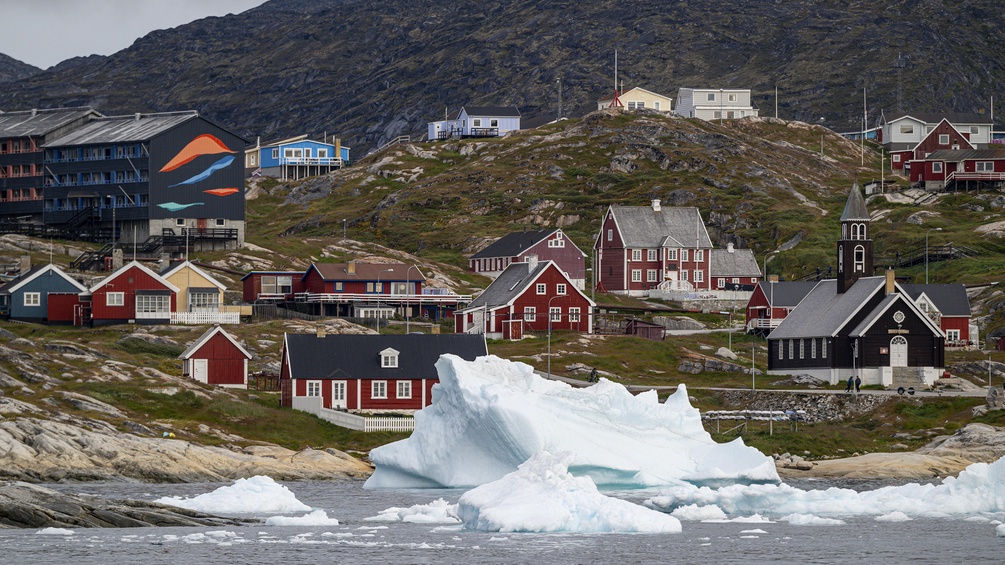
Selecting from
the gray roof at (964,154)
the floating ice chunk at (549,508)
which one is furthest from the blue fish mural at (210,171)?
the floating ice chunk at (549,508)

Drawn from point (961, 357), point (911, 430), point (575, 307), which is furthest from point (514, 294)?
point (911, 430)

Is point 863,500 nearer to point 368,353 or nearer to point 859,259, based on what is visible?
point 368,353

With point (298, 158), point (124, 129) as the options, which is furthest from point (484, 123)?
point (124, 129)

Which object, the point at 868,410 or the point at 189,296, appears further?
the point at 189,296

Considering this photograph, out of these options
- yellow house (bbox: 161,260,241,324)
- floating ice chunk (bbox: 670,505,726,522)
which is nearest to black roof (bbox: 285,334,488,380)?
yellow house (bbox: 161,260,241,324)

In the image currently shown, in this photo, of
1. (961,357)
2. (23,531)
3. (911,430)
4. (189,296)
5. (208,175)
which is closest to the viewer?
(23,531)

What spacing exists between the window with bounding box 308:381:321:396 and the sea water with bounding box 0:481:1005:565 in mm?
29791

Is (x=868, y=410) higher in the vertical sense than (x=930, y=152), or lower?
lower

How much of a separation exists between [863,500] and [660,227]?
87837 mm

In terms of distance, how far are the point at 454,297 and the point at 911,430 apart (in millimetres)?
48701

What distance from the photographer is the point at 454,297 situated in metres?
120

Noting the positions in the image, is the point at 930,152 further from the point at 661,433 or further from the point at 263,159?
the point at 661,433

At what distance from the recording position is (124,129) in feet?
440

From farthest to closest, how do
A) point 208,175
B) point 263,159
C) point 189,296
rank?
1. point 263,159
2. point 208,175
3. point 189,296
